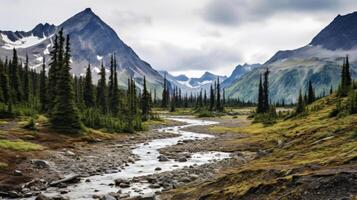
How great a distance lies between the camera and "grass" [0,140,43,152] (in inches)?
1654

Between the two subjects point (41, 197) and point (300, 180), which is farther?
point (41, 197)

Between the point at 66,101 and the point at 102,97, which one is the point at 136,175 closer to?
the point at 66,101

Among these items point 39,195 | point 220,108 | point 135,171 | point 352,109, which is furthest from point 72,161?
point 220,108

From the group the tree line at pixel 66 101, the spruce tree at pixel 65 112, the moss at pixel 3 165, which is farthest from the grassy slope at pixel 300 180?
the tree line at pixel 66 101

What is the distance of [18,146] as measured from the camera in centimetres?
4306

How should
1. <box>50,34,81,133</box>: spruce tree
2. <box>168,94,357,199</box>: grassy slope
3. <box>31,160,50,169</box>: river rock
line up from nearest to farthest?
<box>168,94,357,199</box>: grassy slope
<box>31,160,50,169</box>: river rock
<box>50,34,81,133</box>: spruce tree

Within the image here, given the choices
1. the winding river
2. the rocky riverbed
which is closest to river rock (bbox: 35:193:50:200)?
the rocky riverbed

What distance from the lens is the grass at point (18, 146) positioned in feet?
138

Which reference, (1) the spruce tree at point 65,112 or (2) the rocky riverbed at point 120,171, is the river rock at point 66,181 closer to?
(2) the rocky riverbed at point 120,171

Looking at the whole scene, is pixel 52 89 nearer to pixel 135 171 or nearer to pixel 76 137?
pixel 76 137

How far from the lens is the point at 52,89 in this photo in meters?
79.7

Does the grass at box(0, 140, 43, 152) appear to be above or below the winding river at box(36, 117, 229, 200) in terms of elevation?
above

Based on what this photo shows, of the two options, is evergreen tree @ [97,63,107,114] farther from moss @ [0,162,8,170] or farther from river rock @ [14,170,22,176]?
river rock @ [14,170,22,176]

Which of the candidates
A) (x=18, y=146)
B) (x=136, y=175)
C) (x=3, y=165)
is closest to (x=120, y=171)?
(x=136, y=175)
